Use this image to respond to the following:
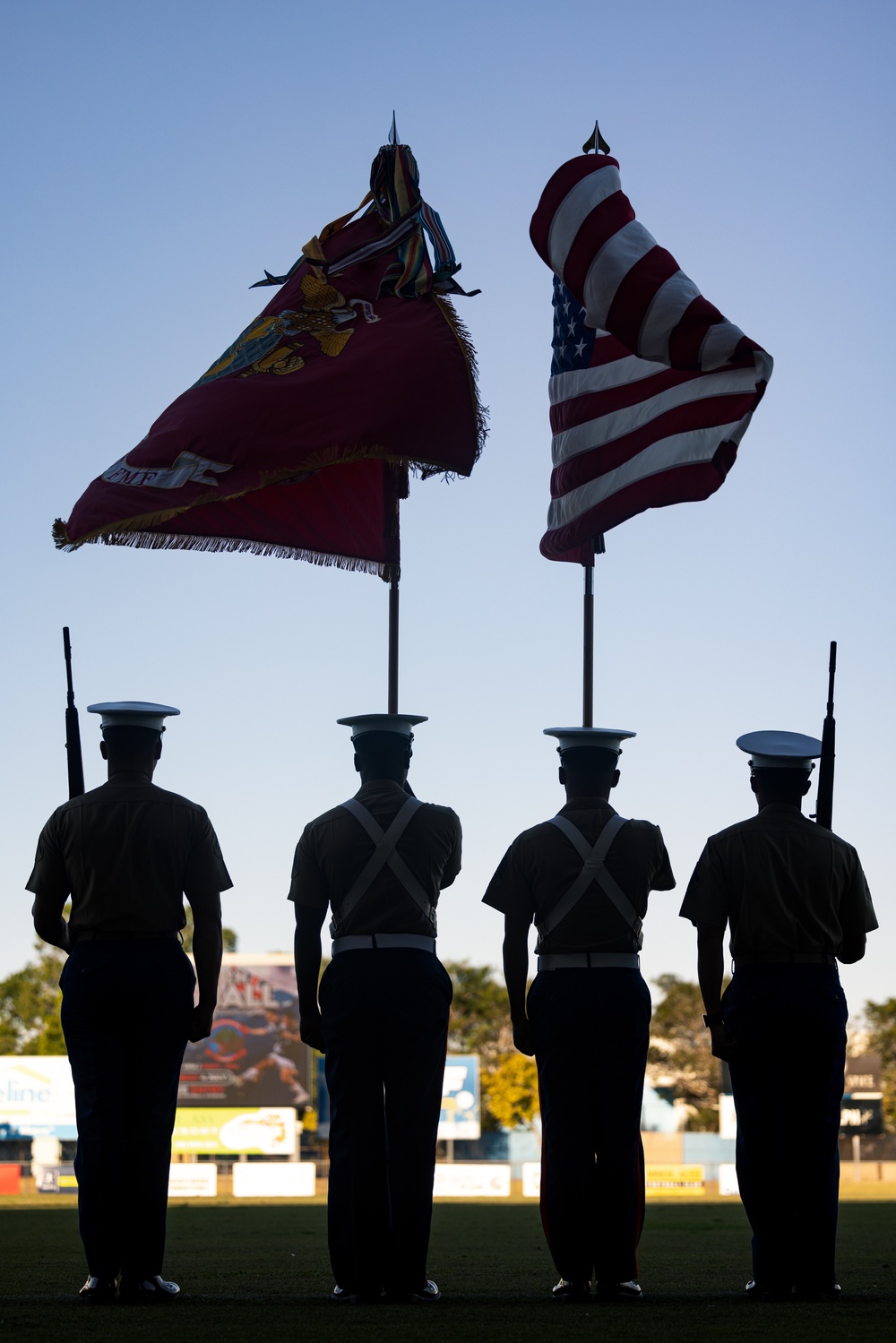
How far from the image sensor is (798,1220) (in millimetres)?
5129

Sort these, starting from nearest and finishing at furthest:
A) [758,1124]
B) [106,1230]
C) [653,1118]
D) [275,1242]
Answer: [106,1230], [758,1124], [275,1242], [653,1118]

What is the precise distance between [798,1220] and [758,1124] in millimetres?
313

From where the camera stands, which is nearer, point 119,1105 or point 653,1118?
point 119,1105

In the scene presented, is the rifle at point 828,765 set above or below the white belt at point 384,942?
above

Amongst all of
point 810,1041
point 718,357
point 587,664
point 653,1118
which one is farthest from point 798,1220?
point 653,1118

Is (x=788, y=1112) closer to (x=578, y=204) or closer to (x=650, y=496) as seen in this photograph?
(x=650, y=496)

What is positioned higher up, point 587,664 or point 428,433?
point 428,433

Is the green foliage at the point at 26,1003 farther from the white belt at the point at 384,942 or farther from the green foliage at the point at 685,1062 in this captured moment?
the white belt at the point at 384,942

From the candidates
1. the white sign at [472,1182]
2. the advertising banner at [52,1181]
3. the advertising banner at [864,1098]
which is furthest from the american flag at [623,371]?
the advertising banner at [864,1098]

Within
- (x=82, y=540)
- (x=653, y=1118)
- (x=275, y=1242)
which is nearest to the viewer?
(x=82, y=540)

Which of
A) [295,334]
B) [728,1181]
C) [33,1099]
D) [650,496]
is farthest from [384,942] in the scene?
[33,1099]

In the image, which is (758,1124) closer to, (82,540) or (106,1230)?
(106,1230)

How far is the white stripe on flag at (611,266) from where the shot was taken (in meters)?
6.93

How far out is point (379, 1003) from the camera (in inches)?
204
